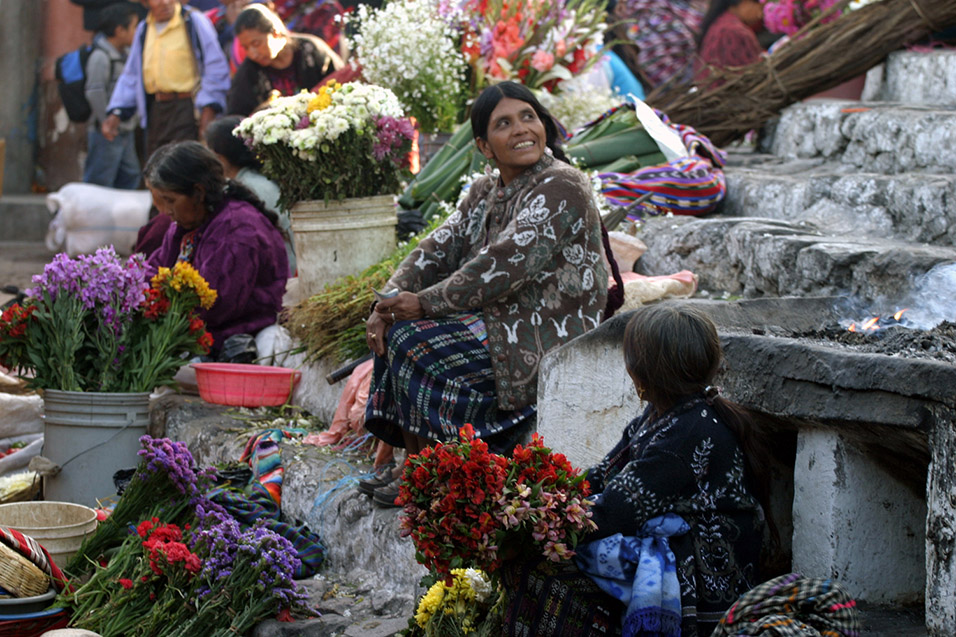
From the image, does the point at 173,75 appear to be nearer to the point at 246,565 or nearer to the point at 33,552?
the point at 33,552

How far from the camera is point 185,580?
11.5 ft

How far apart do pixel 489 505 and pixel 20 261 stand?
883 centimetres

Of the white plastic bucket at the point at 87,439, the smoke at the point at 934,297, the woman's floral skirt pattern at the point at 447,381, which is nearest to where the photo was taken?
the smoke at the point at 934,297

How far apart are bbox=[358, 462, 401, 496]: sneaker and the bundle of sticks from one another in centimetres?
357

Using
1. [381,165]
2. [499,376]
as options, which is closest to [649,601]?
[499,376]

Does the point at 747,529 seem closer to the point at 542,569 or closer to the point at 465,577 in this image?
the point at 542,569

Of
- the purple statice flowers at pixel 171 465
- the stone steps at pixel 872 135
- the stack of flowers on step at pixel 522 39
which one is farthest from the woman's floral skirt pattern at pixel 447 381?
the stack of flowers on step at pixel 522 39

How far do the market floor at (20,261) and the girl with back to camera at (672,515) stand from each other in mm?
7238

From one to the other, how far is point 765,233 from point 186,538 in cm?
256

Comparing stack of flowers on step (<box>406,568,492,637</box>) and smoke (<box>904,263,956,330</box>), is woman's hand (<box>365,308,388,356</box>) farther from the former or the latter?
smoke (<box>904,263,956,330</box>)

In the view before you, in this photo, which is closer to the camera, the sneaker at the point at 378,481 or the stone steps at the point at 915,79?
the sneaker at the point at 378,481

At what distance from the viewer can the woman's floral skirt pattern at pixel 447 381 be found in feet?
11.7

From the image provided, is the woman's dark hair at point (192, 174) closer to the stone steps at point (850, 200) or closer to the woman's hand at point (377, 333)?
the woman's hand at point (377, 333)

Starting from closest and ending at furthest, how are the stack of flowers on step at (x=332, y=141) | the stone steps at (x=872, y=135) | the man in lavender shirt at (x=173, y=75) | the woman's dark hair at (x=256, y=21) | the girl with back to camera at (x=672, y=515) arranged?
1. the girl with back to camera at (x=672, y=515)
2. the stone steps at (x=872, y=135)
3. the stack of flowers on step at (x=332, y=141)
4. the woman's dark hair at (x=256, y=21)
5. the man in lavender shirt at (x=173, y=75)
